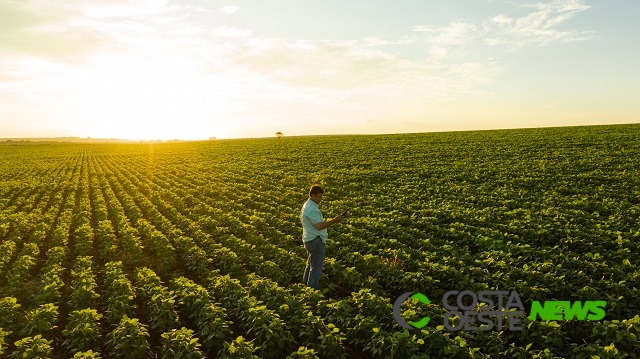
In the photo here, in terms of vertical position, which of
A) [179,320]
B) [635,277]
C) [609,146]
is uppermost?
[609,146]

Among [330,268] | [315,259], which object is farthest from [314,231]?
[330,268]

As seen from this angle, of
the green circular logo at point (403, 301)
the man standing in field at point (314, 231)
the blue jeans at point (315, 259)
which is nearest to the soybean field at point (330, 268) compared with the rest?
the green circular logo at point (403, 301)

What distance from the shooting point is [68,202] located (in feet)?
78.7

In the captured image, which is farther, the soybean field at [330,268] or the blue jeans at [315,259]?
the blue jeans at [315,259]

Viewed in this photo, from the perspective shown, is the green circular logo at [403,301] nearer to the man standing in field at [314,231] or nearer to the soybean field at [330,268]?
the soybean field at [330,268]

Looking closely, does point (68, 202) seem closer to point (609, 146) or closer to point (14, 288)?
point (14, 288)

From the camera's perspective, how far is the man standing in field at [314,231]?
901cm

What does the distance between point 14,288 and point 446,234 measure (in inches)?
511

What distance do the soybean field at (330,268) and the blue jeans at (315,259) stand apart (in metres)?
0.34

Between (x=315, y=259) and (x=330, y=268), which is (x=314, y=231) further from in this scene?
(x=330, y=268)

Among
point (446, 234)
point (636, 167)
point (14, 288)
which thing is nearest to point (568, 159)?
point (636, 167)

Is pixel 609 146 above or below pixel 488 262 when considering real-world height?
above

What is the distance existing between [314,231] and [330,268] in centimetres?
251

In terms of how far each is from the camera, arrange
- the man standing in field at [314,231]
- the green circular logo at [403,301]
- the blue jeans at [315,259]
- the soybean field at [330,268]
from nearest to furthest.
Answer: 1. the soybean field at [330,268]
2. the green circular logo at [403,301]
3. the man standing in field at [314,231]
4. the blue jeans at [315,259]
